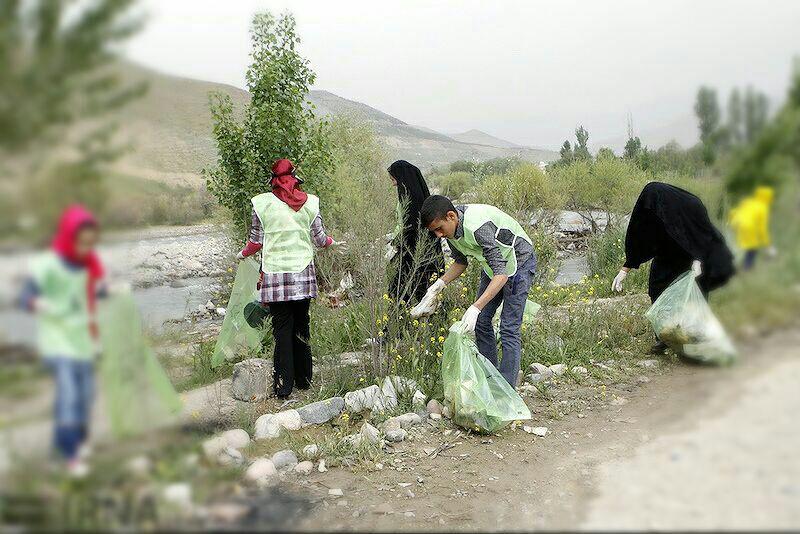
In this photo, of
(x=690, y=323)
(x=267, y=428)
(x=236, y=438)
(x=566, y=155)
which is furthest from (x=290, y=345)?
(x=566, y=155)

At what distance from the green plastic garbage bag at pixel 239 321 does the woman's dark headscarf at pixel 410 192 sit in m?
1.23

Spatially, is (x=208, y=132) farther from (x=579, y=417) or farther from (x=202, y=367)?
(x=579, y=417)

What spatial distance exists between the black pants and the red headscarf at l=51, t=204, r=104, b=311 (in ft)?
11.5

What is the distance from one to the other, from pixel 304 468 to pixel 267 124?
3.58 meters

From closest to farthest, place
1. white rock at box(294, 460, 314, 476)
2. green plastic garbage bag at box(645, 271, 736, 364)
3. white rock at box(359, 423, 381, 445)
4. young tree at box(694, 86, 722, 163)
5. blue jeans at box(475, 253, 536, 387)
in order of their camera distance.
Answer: green plastic garbage bag at box(645, 271, 736, 364)
young tree at box(694, 86, 722, 163)
white rock at box(294, 460, 314, 476)
white rock at box(359, 423, 381, 445)
blue jeans at box(475, 253, 536, 387)

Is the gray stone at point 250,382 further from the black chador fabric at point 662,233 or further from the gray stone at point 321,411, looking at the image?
the black chador fabric at point 662,233

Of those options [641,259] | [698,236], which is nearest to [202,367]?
[641,259]

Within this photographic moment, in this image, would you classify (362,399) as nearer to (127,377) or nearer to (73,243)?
(127,377)

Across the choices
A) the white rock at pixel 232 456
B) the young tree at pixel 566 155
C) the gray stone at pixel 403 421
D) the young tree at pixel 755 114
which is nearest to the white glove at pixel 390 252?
the gray stone at pixel 403 421

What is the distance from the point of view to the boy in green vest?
3.93 meters

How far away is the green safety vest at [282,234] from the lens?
438 centimetres

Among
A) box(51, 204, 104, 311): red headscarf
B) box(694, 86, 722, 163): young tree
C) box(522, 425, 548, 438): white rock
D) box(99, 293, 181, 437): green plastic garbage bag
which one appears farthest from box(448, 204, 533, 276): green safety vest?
box(51, 204, 104, 311): red headscarf

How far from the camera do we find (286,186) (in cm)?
443

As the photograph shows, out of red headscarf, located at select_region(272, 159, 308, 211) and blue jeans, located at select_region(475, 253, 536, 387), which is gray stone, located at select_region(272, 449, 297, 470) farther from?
red headscarf, located at select_region(272, 159, 308, 211)
